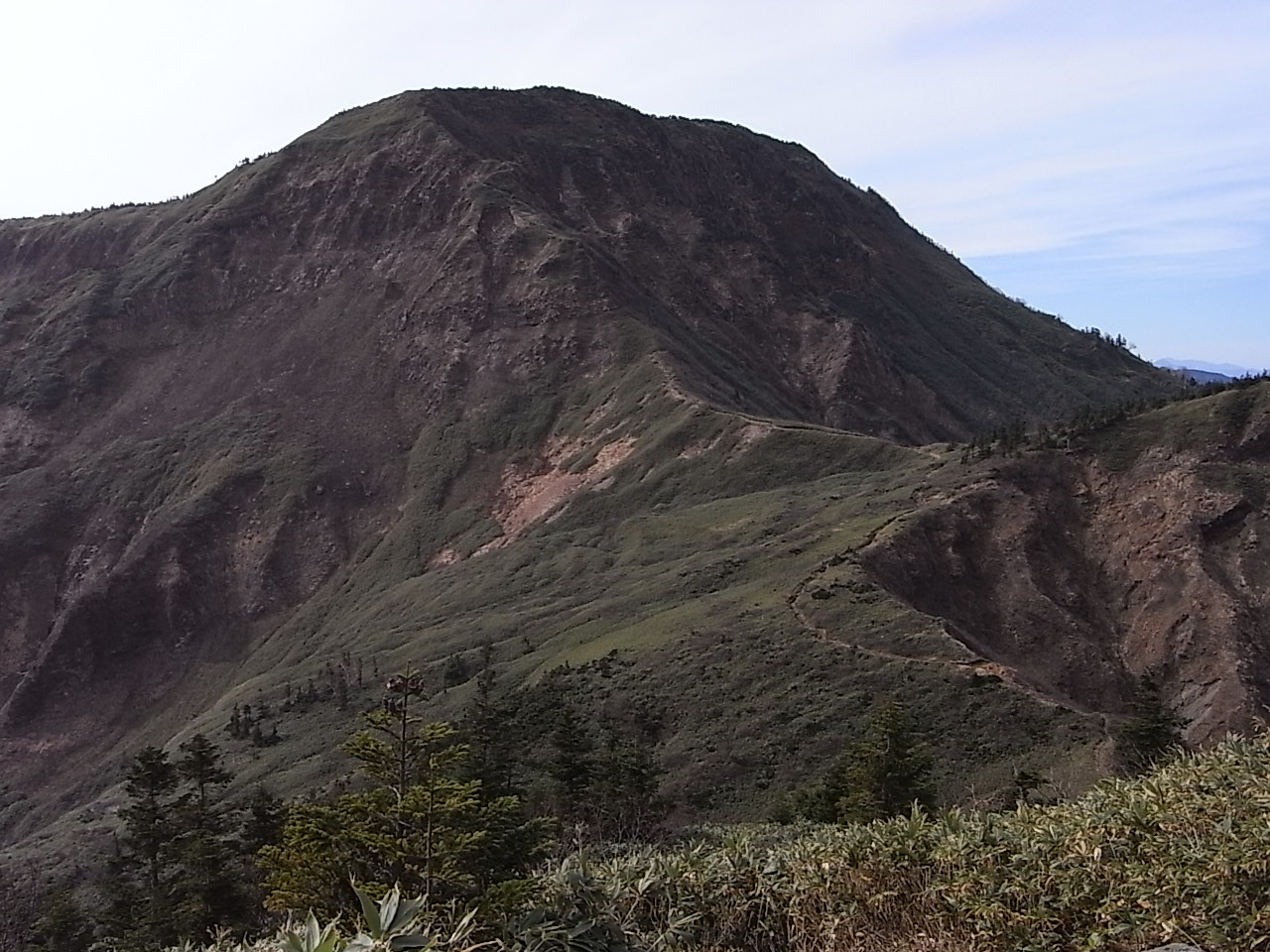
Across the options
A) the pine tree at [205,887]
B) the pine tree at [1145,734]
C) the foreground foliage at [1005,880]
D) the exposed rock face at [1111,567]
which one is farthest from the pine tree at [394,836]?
the exposed rock face at [1111,567]

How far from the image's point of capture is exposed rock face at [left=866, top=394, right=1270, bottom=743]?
156ft

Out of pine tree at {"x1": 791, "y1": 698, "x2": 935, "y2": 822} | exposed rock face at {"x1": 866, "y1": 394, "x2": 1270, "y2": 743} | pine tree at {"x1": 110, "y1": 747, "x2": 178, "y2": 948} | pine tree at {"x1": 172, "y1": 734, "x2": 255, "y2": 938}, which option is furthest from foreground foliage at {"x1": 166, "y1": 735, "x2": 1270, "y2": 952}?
exposed rock face at {"x1": 866, "y1": 394, "x2": 1270, "y2": 743}

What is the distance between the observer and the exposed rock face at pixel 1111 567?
47.6 meters

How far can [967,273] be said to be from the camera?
168 meters

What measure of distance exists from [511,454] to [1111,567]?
4971 cm

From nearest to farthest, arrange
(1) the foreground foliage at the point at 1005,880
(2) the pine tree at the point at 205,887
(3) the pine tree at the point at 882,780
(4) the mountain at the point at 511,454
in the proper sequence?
(1) the foreground foliage at the point at 1005,880, (2) the pine tree at the point at 205,887, (3) the pine tree at the point at 882,780, (4) the mountain at the point at 511,454

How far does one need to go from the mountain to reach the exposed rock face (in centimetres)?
51

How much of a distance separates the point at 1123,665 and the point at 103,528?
81.4m

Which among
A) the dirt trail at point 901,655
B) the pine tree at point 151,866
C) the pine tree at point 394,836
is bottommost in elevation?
the pine tree at point 151,866

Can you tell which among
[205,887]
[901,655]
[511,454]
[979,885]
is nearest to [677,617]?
[901,655]

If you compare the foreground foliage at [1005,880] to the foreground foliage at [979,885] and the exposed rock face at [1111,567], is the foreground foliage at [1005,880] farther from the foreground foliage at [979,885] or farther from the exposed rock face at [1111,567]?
the exposed rock face at [1111,567]

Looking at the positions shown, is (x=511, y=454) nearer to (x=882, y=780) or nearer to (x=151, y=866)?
(x=151, y=866)

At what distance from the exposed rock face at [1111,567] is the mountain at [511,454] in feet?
1.67

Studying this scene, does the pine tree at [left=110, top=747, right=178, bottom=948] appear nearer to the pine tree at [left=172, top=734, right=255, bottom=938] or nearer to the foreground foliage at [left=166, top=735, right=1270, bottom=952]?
the pine tree at [left=172, top=734, right=255, bottom=938]
